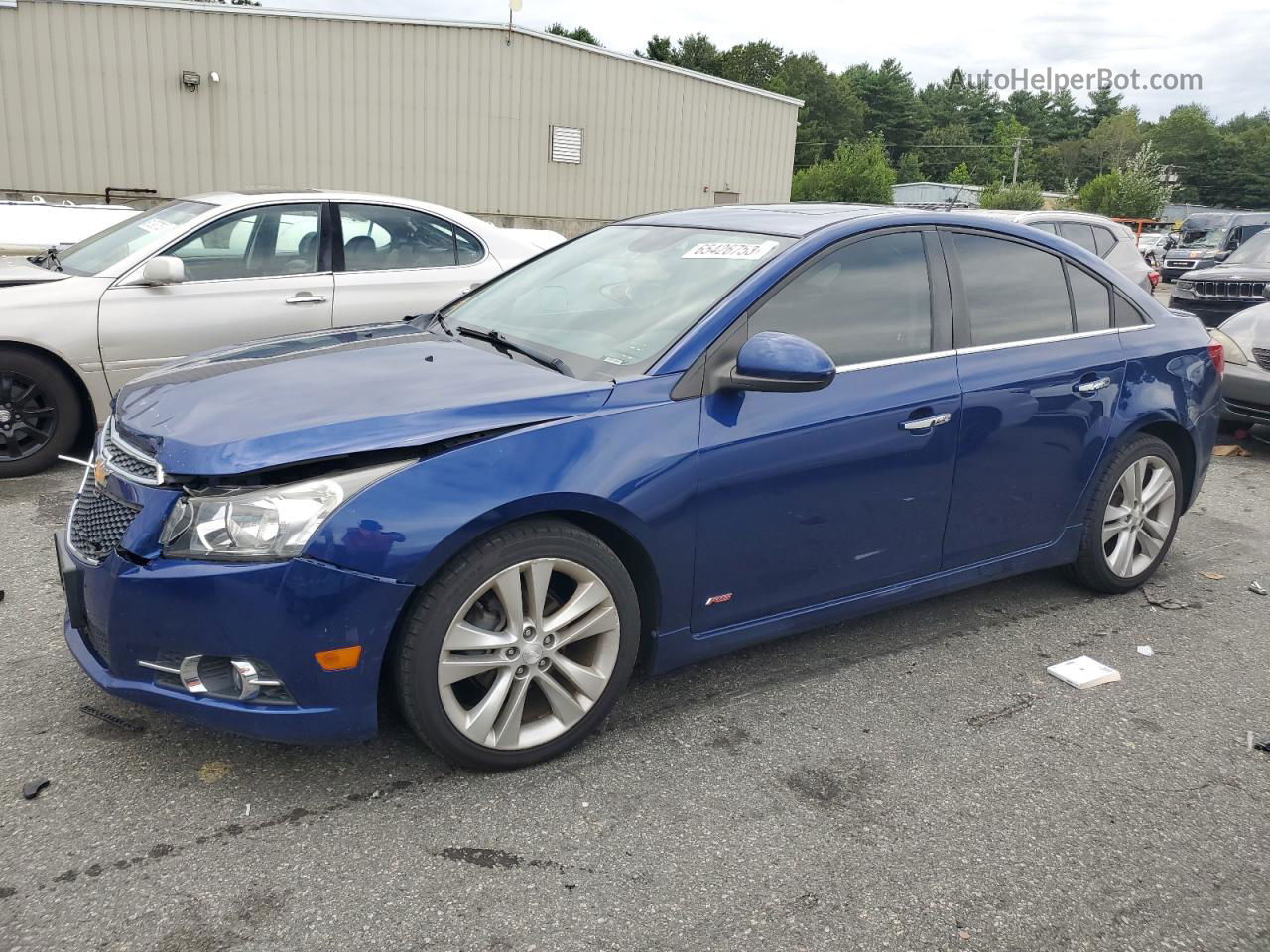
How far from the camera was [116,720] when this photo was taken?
123 inches

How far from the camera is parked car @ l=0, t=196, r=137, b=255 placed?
786 centimetres

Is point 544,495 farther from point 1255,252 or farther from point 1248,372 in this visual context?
point 1255,252

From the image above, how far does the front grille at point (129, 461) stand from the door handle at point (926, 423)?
2.31 meters

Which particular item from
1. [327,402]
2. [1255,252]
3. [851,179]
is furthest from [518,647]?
[851,179]

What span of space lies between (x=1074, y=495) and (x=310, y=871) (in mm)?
3194

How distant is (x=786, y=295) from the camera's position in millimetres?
3408

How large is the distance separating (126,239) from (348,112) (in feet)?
45.5

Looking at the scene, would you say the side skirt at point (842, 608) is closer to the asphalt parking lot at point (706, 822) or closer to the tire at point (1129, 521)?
the tire at point (1129, 521)

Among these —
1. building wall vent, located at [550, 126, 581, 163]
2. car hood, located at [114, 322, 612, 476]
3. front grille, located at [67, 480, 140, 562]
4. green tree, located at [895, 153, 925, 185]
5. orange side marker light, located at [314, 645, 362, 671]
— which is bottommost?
orange side marker light, located at [314, 645, 362, 671]

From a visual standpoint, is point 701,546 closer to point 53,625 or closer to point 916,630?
point 916,630

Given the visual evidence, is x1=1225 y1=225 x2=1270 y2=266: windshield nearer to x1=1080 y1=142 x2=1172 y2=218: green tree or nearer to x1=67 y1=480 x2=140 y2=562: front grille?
x1=67 y1=480 x2=140 y2=562: front grille

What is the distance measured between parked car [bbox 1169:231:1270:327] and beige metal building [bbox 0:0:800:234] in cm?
1268

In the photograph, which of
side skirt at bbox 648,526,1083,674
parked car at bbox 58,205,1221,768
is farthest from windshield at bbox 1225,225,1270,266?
side skirt at bbox 648,526,1083,674

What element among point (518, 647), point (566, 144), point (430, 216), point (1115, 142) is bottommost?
point (518, 647)
